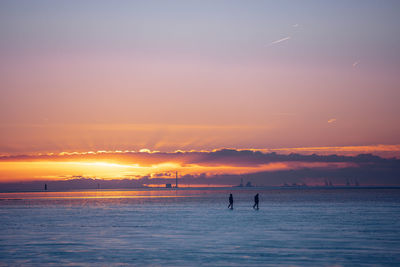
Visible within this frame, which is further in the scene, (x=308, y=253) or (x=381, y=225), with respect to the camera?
(x=381, y=225)

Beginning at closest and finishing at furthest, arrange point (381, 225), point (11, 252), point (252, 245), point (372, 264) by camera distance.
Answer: point (372, 264)
point (11, 252)
point (252, 245)
point (381, 225)

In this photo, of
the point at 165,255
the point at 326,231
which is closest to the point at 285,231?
the point at 326,231

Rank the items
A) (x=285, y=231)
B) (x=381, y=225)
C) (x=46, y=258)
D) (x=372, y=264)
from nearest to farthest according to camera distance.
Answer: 1. (x=372, y=264)
2. (x=46, y=258)
3. (x=285, y=231)
4. (x=381, y=225)

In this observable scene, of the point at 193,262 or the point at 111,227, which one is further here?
the point at 111,227

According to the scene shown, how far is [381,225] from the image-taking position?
34844 millimetres

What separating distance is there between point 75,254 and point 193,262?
5.77 metres

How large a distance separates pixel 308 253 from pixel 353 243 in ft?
14.3

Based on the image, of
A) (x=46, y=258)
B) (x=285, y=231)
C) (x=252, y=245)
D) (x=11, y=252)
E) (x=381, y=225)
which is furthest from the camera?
(x=381, y=225)

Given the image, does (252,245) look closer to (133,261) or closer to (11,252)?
(133,261)

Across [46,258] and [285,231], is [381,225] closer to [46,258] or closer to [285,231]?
[285,231]

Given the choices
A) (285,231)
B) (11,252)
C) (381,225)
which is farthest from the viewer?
(381,225)

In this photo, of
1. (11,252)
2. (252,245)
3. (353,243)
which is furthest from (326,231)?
(11,252)

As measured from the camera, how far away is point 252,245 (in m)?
A: 24.6

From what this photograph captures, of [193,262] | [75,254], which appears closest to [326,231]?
[193,262]
